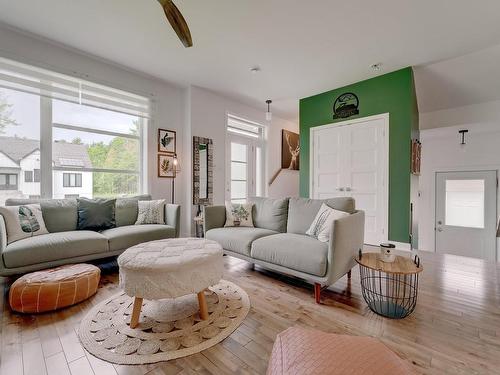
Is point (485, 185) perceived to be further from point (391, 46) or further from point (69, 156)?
point (69, 156)

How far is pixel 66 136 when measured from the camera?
3.20 metres

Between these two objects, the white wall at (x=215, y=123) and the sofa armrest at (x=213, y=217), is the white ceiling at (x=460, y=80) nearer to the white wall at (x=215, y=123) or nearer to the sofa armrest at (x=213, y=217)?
the white wall at (x=215, y=123)

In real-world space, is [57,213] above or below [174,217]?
above

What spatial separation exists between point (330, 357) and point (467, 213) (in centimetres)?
599

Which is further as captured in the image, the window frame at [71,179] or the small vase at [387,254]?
the window frame at [71,179]

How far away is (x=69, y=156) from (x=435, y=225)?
7197 mm

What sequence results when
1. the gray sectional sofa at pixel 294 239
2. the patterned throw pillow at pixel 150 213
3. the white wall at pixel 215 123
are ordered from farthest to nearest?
the white wall at pixel 215 123 → the patterned throw pillow at pixel 150 213 → the gray sectional sofa at pixel 294 239

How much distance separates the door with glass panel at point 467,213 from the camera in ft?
15.3

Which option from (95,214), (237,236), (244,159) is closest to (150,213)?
(95,214)

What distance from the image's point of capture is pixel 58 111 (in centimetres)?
312

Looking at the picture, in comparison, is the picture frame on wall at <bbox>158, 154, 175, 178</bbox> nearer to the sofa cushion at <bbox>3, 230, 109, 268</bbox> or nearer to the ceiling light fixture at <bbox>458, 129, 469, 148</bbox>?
the sofa cushion at <bbox>3, 230, 109, 268</bbox>

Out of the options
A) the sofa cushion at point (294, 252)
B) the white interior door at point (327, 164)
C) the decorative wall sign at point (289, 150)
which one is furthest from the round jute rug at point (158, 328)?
the decorative wall sign at point (289, 150)

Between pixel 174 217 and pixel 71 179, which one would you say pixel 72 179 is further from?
pixel 174 217

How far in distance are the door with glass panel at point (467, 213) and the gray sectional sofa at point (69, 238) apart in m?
5.74
